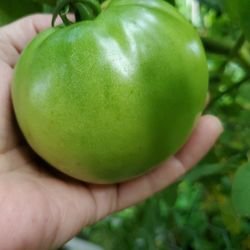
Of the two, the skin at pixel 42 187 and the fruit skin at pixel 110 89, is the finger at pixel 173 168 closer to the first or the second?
the skin at pixel 42 187

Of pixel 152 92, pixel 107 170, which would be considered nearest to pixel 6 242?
pixel 107 170

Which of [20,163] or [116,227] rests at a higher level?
[20,163]

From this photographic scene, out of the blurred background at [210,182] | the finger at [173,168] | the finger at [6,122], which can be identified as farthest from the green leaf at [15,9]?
the finger at [173,168]

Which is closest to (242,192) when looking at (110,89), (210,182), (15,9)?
(110,89)

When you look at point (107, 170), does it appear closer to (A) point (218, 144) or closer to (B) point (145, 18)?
(B) point (145, 18)

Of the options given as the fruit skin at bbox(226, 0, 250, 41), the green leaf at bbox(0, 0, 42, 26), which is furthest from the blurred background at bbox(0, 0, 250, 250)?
the fruit skin at bbox(226, 0, 250, 41)

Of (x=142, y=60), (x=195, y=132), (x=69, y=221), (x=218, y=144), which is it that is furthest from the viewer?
(x=218, y=144)

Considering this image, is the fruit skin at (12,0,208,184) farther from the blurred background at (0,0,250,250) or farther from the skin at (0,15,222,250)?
A: the blurred background at (0,0,250,250)
